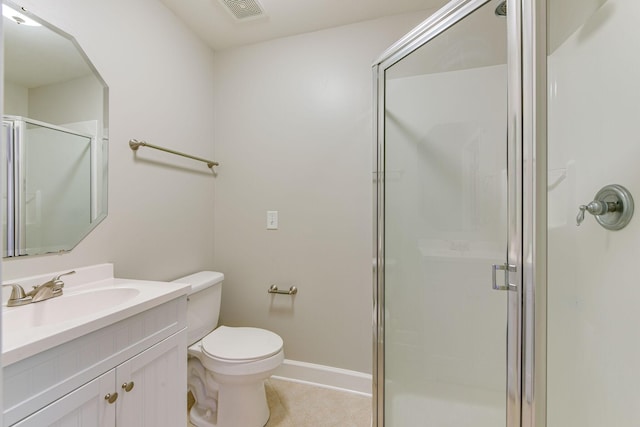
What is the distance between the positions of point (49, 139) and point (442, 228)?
1665 mm

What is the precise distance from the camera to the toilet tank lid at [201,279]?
164 cm

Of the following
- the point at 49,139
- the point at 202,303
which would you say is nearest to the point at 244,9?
the point at 49,139

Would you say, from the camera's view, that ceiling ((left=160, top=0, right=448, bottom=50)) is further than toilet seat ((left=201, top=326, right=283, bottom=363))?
Yes

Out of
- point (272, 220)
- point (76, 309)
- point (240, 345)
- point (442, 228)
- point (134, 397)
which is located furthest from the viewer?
point (272, 220)

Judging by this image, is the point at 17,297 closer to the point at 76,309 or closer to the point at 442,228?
the point at 76,309

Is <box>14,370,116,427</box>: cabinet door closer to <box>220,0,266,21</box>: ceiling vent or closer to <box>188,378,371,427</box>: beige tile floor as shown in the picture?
<box>188,378,371,427</box>: beige tile floor

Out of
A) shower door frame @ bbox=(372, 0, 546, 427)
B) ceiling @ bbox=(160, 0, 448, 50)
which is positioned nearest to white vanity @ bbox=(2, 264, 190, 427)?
shower door frame @ bbox=(372, 0, 546, 427)

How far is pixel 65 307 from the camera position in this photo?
1102 millimetres

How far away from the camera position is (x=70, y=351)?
83cm

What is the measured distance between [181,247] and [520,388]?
5.61 feet

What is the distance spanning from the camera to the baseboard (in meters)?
1.82

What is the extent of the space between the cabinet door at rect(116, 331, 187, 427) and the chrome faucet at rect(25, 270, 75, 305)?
1.31ft

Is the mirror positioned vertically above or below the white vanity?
above

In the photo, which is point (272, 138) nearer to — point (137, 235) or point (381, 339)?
point (137, 235)
